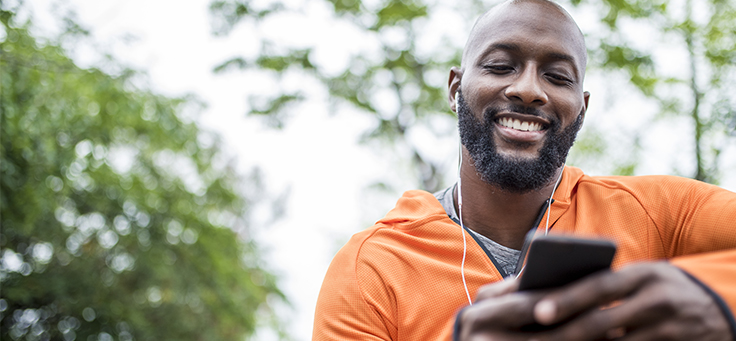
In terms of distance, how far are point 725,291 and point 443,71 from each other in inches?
446

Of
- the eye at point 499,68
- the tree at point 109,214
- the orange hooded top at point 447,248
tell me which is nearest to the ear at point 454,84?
the eye at point 499,68

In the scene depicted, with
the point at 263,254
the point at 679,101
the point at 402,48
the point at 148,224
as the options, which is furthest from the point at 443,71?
the point at 148,224

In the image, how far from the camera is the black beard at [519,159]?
6.14 ft

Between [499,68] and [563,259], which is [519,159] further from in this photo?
[563,259]

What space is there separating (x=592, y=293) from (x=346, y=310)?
1.09 meters

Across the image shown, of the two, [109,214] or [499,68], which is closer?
[499,68]

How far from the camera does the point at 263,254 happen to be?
10.6m

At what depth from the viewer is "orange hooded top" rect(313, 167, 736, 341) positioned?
5.45 feet

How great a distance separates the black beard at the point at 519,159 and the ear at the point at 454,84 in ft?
1.09

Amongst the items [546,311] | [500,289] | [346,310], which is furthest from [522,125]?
[546,311]

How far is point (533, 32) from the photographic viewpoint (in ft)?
6.10

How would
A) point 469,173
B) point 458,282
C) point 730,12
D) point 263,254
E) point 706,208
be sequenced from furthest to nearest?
point 263,254, point 730,12, point 469,173, point 458,282, point 706,208

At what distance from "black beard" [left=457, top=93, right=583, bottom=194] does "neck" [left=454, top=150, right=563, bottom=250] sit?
6 cm

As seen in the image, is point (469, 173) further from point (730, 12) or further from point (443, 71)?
point (443, 71)
